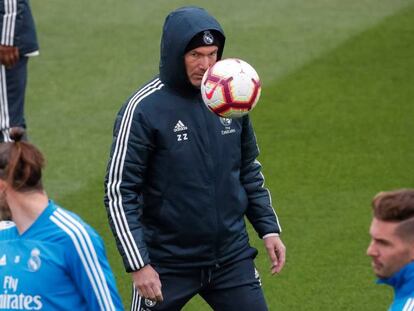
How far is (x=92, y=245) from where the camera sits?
4863 millimetres

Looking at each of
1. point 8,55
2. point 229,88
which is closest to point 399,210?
point 229,88

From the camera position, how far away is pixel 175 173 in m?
6.04

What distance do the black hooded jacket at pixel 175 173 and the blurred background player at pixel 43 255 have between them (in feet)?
3.35

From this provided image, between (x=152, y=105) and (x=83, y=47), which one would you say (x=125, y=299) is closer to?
(x=152, y=105)

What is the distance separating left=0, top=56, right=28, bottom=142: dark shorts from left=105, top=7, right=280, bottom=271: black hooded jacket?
4330 millimetres

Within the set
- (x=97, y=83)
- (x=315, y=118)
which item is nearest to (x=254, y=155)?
(x=315, y=118)

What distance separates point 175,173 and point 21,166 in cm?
130

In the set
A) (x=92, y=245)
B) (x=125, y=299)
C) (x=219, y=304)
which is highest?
(x=92, y=245)

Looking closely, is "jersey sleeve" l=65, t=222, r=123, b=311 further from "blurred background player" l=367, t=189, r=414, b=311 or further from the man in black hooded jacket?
"blurred background player" l=367, t=189, r=414, b=311

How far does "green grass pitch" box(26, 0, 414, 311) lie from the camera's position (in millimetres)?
9242

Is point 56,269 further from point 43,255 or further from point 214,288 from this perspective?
point 214,288

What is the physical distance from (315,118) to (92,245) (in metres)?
7.75

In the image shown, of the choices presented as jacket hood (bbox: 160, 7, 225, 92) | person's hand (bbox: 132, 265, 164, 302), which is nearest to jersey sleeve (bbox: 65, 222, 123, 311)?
person's hand (bbox: 132, 265, 164, 302)

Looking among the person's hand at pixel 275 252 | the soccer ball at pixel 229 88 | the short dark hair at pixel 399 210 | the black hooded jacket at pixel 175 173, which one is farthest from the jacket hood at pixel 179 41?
the short dark hair at pixel 399 210
